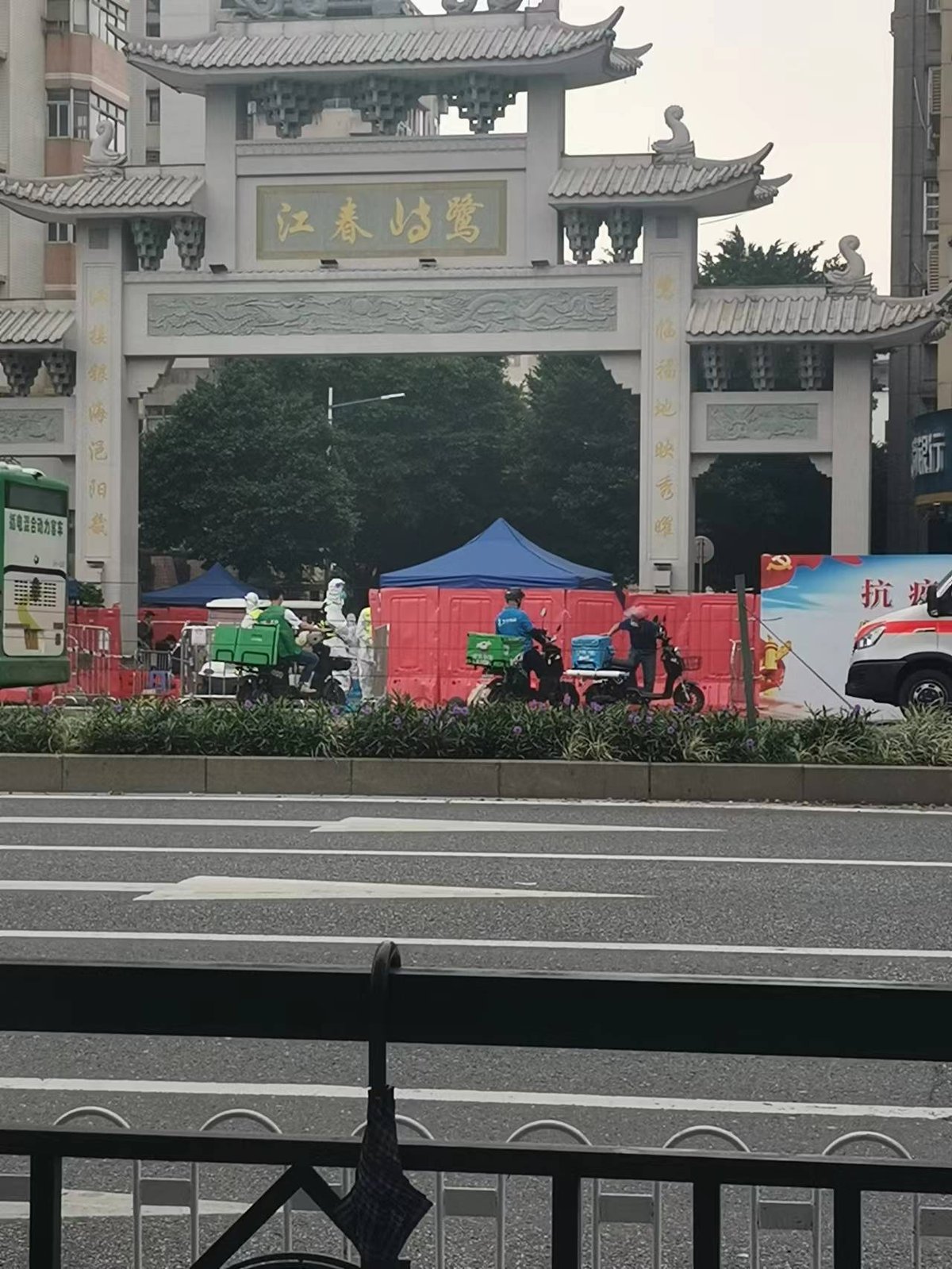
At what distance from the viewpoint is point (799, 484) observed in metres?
55.3

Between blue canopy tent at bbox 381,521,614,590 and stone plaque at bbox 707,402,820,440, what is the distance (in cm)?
310

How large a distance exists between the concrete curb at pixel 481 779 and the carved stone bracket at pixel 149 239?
706 inches

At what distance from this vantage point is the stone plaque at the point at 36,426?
109 feet

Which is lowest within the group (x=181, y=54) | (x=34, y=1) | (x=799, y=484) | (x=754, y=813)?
(x=754, y=813)

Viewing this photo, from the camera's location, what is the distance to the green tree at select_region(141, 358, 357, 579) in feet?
187

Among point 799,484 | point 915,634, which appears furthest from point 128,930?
point 799,484

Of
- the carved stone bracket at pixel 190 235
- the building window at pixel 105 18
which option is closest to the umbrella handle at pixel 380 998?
the carved stone bracket at pixel 190 235

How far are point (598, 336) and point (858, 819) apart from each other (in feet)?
59.1

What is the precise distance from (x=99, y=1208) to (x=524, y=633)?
61.9 ft

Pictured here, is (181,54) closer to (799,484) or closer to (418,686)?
(418,686)

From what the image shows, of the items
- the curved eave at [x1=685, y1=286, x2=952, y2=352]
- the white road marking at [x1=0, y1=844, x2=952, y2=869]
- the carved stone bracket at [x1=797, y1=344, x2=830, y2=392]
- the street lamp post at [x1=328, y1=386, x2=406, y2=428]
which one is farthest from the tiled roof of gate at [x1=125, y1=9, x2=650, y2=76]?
the street lamp post at [x1=328, y1=386, x2=406, y2=428]

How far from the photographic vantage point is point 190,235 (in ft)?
106

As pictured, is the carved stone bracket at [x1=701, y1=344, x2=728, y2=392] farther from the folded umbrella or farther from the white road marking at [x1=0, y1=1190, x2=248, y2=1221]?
the folded umbrella

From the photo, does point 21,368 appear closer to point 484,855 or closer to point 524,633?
point 524,633
